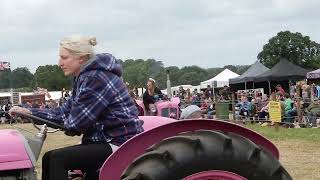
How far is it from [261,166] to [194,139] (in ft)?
1.34

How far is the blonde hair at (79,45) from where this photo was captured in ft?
12.3

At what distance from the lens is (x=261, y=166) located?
3137 mm

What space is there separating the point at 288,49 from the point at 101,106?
310 feet

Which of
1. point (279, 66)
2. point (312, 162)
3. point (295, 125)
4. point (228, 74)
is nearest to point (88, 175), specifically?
point (312, 162)

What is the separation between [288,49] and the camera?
3743 inches

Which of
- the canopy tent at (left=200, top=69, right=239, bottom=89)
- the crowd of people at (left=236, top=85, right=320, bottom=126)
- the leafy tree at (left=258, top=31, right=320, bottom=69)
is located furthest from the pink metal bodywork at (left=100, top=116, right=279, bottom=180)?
the leafy tree at (left=258, top=31, right=320, bottom=69)

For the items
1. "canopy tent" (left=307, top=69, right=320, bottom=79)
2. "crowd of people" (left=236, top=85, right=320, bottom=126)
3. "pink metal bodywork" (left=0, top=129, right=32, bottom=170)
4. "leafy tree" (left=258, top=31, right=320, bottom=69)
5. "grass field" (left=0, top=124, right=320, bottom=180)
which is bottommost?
"grass field" (left=0, top=124, right=320, bottom=180)

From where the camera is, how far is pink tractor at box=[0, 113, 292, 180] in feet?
10.1

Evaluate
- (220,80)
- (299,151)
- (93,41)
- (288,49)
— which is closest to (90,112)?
(93,41)

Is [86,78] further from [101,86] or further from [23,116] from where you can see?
[23,116]

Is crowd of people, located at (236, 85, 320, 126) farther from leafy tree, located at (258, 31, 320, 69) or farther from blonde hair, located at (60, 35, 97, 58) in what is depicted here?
leafy tree, located at (258, 31, 320, 69)

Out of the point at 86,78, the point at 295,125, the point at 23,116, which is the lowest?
the point at 295,125

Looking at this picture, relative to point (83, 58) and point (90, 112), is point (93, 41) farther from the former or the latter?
point (90, 112)

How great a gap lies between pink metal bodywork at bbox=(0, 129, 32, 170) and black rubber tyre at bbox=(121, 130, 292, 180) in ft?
2.50
